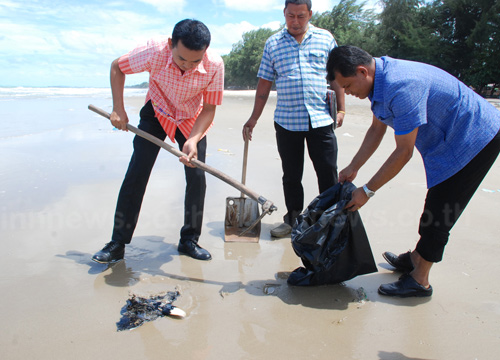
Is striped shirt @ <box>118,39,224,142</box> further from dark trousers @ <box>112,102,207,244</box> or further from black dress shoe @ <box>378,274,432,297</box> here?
black dress shoe @ <box>378,274,432,297</box>

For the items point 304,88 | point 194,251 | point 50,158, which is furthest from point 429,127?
point 50,158

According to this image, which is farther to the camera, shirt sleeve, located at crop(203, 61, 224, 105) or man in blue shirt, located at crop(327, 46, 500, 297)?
shirt sleeve, located at crop(203, 61, 224, 105)

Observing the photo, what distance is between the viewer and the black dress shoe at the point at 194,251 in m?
2.94

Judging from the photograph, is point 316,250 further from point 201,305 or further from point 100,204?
point 100,204

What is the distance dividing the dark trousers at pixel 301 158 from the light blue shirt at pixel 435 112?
94 centimetres

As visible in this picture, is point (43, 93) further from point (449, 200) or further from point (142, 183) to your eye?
point (449, 200)

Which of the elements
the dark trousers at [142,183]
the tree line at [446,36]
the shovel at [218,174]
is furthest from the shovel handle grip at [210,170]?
the tree line at [446,36]

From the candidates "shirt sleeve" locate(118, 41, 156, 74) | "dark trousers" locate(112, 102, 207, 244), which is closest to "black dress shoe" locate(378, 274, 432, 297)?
"dark trousers" locate(112, 102, 207, 244)

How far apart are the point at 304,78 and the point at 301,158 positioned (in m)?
0.66

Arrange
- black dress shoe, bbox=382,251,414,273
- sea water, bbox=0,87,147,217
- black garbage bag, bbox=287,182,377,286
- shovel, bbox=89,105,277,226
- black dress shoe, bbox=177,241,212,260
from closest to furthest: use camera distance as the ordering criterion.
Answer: black garbage bag, bbox=287,182,377,286 → shovel, bbox=89,105,277,226 → black dress shoe, bbox=382,251,414,273 → black dress shoe, bbox=177,241,212,260 → sea water, bbox=0,87,147,217

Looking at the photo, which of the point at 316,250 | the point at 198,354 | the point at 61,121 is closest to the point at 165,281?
the point at 198,354

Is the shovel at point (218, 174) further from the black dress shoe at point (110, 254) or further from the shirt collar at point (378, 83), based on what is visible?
the shirt collar at point (378, 83)

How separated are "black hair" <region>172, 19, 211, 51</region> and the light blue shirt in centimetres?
102

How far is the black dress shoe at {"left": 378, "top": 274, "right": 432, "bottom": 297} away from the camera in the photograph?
2398 millimetres
